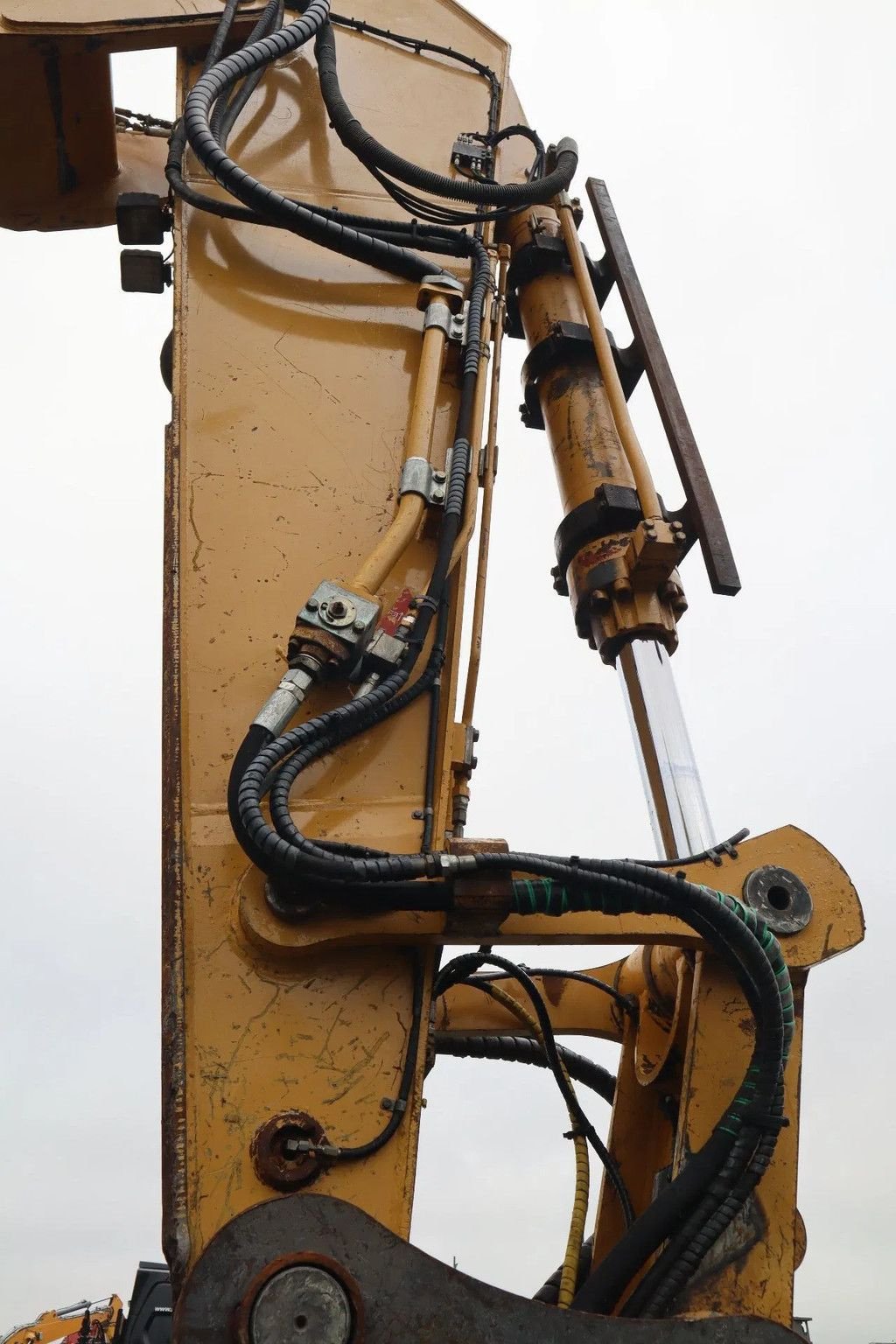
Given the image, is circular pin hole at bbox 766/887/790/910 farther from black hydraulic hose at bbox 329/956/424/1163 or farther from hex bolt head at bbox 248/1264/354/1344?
hex bolt head at bbox 248/1264/354/1344

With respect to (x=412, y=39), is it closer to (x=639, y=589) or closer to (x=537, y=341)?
(x=537, y=341)

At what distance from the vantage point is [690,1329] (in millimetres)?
1745

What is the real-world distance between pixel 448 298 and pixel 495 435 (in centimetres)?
33

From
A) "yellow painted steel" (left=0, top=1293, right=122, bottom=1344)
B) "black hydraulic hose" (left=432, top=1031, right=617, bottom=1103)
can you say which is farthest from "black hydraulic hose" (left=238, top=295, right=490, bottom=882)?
"yellow painted steel" (left=0, top=1293, right=122, bottom=1344)

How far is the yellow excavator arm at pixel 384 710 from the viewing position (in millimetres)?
1877

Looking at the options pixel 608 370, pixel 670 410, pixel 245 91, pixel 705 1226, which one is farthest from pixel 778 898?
pixel 245 91

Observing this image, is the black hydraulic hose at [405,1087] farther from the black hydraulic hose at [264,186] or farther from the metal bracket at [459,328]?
the black hydraulic hose at [264,186]

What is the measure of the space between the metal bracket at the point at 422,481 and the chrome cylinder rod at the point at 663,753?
738mm

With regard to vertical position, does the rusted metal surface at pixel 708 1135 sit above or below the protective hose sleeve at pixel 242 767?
below

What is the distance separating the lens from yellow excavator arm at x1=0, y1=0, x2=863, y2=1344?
73.9 inches

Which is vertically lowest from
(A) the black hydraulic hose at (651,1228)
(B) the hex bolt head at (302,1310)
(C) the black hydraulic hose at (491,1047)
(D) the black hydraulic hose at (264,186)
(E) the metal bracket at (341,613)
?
(B) the hex bolt head at (302,1310)

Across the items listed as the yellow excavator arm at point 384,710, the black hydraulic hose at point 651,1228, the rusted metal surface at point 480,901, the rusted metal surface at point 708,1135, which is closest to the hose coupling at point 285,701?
the yellow excavator arm at point 384,710

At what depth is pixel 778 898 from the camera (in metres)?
2.23

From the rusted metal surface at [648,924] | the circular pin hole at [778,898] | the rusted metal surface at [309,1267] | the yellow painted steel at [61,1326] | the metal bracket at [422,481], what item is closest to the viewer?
the rusted metal surface at [309,1267]
